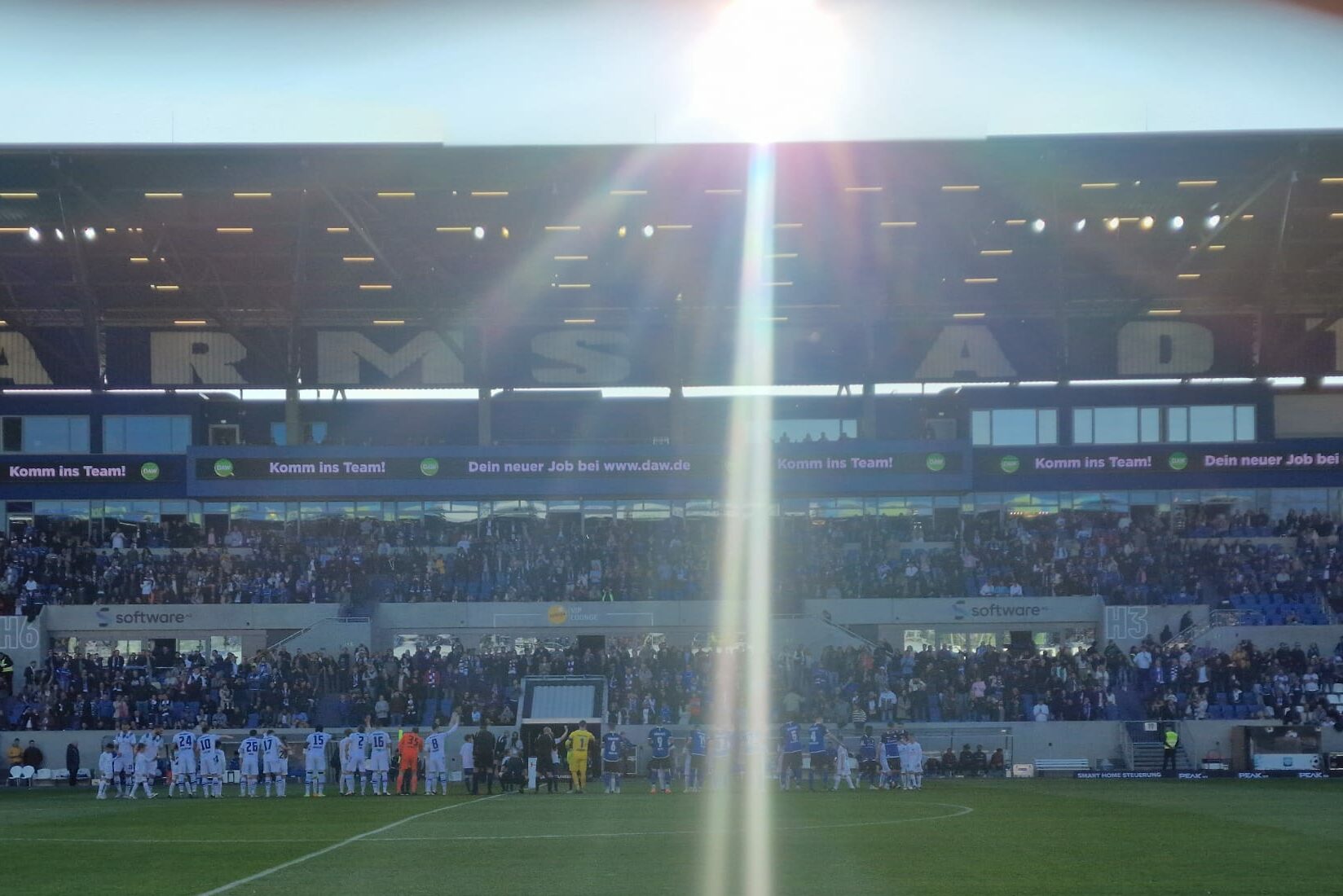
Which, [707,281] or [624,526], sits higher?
[707,281]

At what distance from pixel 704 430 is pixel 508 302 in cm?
997

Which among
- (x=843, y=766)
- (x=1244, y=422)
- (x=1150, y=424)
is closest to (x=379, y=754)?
(x=843, y=766)

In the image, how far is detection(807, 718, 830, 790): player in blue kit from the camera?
36.6 m

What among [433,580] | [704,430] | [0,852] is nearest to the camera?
[0,852]

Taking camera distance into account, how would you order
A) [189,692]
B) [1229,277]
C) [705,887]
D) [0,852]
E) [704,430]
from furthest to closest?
[704,430], [1229,277], [189,692], [0,852], [705,887]

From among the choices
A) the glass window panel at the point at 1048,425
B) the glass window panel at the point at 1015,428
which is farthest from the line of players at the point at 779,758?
the glass window panel at the point at 1048,425

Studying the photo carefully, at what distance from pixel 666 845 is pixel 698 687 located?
84.3 ft

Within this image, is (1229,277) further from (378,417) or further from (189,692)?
(189,692)

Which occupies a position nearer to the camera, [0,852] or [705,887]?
[705,887]

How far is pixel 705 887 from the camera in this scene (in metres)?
16.7

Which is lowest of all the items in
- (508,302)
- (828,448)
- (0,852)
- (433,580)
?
(0,852)

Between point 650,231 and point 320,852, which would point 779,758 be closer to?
point 320,852

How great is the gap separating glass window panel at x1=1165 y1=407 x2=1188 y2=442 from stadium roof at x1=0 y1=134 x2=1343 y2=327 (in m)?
3.95

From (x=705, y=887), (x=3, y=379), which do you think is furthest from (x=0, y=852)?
(x=3, y=379)
